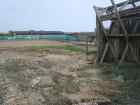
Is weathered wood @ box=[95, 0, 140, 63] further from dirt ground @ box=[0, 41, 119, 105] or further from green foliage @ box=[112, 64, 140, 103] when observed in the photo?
dirt ground @ box=[0, 41, 119, 105]

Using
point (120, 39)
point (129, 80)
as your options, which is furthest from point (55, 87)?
point (120, 39)

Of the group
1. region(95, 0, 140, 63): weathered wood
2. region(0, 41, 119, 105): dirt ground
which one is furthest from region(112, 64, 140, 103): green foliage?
region(95, 0, 140, 63): weathered wood

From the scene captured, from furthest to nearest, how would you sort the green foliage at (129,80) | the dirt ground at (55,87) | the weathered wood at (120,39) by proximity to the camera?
the weathered wood at (120,39)
the green foliage at (129,80)
the dirt ground at (55,87)

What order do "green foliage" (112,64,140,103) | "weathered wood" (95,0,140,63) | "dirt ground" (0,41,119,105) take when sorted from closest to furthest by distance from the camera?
1. "dirt ground" (0,41,119,105)
2. "green foliage" (112,64,140,103)
3. "weathered wood" (95,0,140,63)

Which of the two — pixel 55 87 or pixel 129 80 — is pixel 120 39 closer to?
pixel 129 80

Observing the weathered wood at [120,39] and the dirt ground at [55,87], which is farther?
the weathered wood at [120,39]

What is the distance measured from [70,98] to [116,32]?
8145 millimetres

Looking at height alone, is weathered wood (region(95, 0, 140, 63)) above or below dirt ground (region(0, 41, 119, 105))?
above

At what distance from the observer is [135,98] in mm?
7465

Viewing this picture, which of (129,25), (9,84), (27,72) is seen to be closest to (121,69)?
(129,25)

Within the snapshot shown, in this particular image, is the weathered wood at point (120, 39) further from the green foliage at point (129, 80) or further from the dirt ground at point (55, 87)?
the dirt ground at point (55, 87)

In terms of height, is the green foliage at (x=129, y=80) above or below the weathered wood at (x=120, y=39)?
below

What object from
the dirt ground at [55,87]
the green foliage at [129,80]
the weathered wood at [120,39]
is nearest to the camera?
the dirt ground at [55,87]

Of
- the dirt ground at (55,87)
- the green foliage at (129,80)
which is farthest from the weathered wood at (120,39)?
the dirt ground at (55,87)
